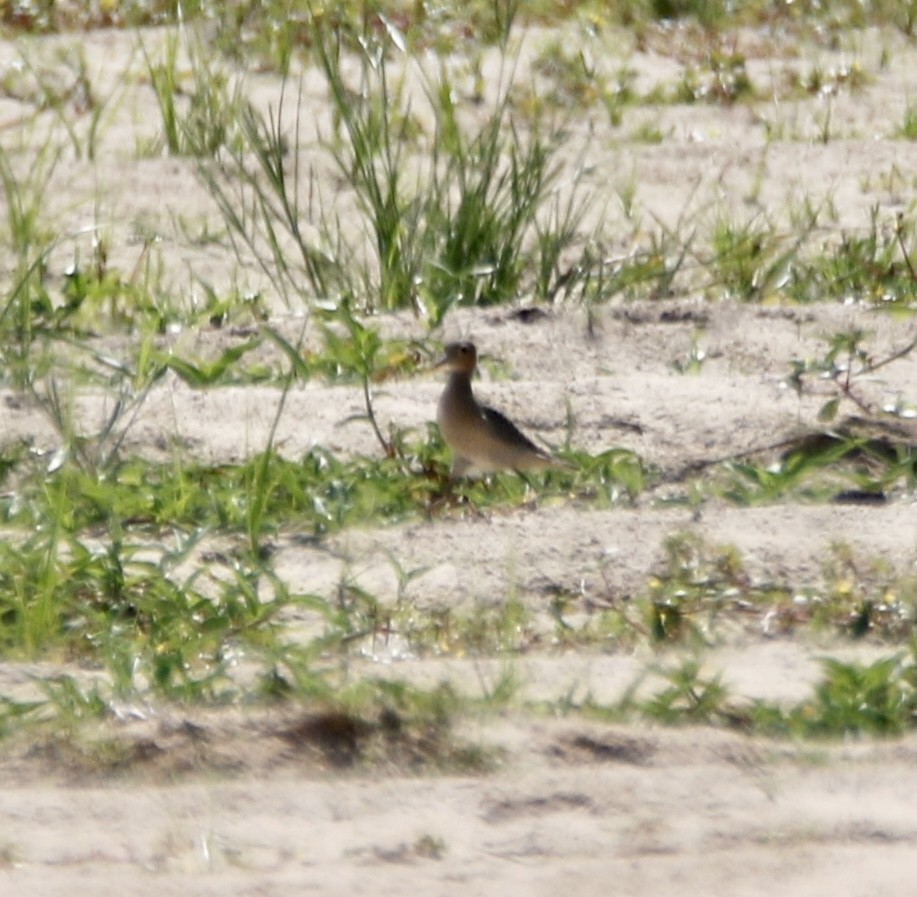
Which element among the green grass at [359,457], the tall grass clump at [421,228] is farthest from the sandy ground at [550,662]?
the tall grass clump at [421,228]

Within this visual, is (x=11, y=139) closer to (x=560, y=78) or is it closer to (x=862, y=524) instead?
(x=560, y=78)

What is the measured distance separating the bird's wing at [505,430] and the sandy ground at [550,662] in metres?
0.17

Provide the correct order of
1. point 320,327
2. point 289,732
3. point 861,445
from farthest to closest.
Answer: point 320,327
point 861,445
point 289,732

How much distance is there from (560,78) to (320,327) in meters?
3.77

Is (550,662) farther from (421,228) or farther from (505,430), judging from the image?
(421,228)

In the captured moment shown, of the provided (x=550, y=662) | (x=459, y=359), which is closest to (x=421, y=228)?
(x=459, y=359)

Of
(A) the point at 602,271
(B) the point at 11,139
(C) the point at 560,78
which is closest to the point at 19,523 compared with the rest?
(A) the point at 602,271

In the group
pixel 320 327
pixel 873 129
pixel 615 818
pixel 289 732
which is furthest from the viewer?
pixel 873 129

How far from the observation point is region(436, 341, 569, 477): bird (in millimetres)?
5066

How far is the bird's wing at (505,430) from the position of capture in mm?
5035

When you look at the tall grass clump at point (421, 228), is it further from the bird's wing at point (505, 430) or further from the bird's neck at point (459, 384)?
the bird's wing at point (505, 430)

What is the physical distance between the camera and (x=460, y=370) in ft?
18.1

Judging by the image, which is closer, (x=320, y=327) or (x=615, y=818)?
(x=615, y=818)

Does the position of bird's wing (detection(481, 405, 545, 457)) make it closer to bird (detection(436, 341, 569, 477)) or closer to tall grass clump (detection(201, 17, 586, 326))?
bird (detection(436, 341, 569, 477))
